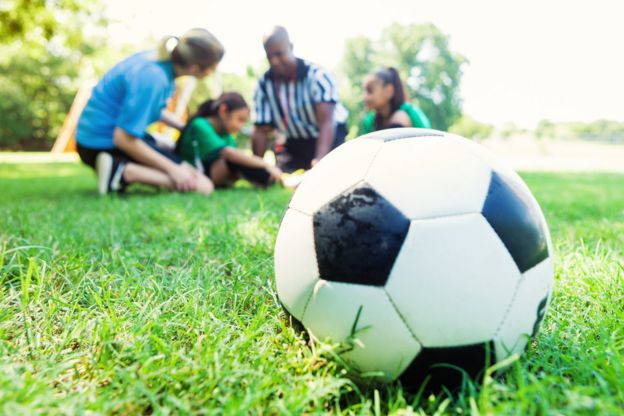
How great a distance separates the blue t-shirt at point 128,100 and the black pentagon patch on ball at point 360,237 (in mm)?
4024

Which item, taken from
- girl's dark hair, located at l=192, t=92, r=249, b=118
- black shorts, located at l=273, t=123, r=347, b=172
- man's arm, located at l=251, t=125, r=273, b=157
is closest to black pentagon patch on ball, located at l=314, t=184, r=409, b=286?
girl's dark hair, located at l=192, t=92, r=249, b=118

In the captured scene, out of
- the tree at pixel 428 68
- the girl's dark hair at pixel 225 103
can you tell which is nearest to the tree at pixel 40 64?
the girl's dark hair at pixel 225 103

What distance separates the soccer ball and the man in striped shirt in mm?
4170

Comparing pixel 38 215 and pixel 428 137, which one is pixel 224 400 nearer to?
pixel 428 137

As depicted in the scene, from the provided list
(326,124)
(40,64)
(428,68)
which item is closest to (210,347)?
(326,124)

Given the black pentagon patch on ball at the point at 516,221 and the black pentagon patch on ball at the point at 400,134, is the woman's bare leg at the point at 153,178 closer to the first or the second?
the black pentagon patch on ball at the point at 400,134

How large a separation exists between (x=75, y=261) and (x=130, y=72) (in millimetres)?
3414

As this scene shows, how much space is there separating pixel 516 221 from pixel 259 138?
561 cm

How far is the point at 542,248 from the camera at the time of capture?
1.25 m

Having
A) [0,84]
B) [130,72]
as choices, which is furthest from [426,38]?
[130,72]

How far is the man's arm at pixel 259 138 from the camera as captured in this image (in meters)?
6.45

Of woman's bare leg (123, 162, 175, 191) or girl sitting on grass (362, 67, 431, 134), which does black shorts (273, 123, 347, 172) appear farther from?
woman's bare leg (123, 162, 175, 191)

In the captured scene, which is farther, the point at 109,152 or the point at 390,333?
the point at 109,152

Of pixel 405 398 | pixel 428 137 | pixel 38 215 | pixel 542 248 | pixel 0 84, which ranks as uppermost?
pixel 428 137
